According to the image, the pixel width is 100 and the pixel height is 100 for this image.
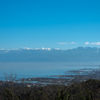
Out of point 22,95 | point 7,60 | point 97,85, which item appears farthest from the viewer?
point 7,60

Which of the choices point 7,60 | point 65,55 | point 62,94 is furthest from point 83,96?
point 65,55

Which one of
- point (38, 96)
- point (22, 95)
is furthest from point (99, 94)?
point (22, 95)

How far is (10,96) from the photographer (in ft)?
30.7

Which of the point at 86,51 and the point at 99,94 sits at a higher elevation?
the point at 86,51

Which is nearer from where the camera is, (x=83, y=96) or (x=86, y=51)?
(x=83, y=96)

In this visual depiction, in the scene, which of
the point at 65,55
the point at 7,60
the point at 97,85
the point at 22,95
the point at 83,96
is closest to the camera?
the point at 83,96

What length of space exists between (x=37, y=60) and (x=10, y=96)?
13122 centimetres

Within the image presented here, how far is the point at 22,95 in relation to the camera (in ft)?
33.2

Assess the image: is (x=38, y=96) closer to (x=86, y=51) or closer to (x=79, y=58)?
(x=79, y=58)

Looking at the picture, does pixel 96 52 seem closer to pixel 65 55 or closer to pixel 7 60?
pixel 65 55

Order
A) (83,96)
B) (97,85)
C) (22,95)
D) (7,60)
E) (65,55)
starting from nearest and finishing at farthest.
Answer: (83,96) → (22,95) → (97,85) → (7,60) → (65,55)

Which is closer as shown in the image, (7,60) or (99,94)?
(99,94)

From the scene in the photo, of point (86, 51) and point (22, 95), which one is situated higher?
point (86, 51)

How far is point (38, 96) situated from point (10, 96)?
1384 mm
